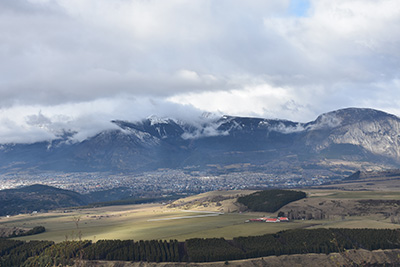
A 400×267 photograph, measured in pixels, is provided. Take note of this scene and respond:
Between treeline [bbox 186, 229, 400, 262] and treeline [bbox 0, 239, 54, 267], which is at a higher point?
treeline [bbox 0, 239, 54, 267]

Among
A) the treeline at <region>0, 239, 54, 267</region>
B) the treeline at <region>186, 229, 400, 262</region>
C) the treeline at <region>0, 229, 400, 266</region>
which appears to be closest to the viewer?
the treeline at <region>0, 229, 400, 266</region>

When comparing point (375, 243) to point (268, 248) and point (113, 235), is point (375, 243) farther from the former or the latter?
point (113, 235)

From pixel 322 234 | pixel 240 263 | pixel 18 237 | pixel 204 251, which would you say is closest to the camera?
pixel 240 263

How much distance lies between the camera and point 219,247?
13150 centimetres

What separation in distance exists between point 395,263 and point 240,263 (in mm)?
43496

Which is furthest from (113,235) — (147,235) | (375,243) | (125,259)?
(375,243)

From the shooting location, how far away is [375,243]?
128 m

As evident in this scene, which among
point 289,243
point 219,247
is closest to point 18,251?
point 219,247

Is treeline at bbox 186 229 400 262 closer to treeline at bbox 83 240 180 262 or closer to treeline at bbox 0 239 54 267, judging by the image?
treeline at bbox 83 240 180 262

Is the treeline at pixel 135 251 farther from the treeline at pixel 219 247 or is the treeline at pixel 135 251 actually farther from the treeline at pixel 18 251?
the treeline at pixel 18 251

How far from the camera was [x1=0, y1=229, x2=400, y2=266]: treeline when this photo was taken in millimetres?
123188

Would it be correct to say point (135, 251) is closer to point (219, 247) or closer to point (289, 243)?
point (219, 247)

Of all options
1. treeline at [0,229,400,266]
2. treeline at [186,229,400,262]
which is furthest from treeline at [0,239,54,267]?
treeline at [186,229,400,262]

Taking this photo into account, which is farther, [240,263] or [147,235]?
[147,235]
